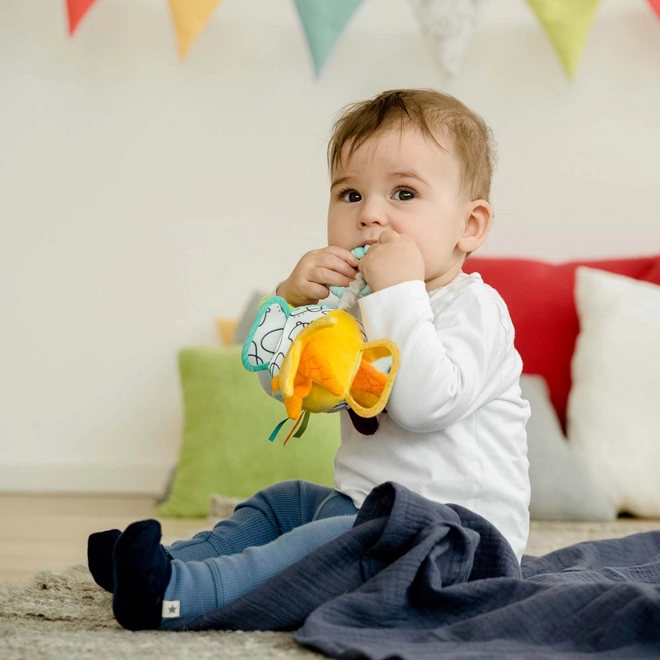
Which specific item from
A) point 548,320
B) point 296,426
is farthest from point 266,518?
point 548,320

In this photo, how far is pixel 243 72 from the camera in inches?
103

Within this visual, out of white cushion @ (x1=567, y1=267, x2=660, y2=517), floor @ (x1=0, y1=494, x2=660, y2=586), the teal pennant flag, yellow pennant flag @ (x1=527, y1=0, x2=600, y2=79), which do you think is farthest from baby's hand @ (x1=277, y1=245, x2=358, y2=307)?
yellow pennant flag @ (x1=527, y1=0, x2=600, y2=79)

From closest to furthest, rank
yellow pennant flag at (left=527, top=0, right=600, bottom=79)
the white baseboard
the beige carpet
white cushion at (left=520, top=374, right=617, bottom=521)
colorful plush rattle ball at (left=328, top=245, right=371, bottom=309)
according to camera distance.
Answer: the beige carpet, colorful plush rattle ball at (left=328, top=245, right=371, bottom=309), white cushion at (left=520, top=374, right=617, bottom=521), yellow pennant flag at (left=527, top=0, right=600, bottom=79), the white baseboard

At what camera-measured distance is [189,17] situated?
2.42 m

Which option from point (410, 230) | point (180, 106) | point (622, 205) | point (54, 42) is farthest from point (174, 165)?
point (410, 230)

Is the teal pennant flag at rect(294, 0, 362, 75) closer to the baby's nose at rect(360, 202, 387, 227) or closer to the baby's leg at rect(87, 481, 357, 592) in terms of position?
the baby's nose at rect(360, 202, 387, 227)

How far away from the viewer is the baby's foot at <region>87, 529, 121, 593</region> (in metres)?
0.98

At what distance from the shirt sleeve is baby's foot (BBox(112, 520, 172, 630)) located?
0.29 meters

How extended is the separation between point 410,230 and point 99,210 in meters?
1.67

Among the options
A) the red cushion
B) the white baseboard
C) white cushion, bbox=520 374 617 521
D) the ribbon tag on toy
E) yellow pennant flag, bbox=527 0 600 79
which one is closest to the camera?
the ribbon tag on toy

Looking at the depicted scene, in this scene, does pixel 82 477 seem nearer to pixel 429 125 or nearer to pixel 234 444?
pixel 234 444

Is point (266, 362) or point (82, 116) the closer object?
point (266, 362)

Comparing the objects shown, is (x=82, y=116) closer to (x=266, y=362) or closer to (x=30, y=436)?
(x=30, y=436)

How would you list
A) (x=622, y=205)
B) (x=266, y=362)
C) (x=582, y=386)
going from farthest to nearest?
(x=622, y=205) < (x=582, y=386) < (x=266, y=362)
